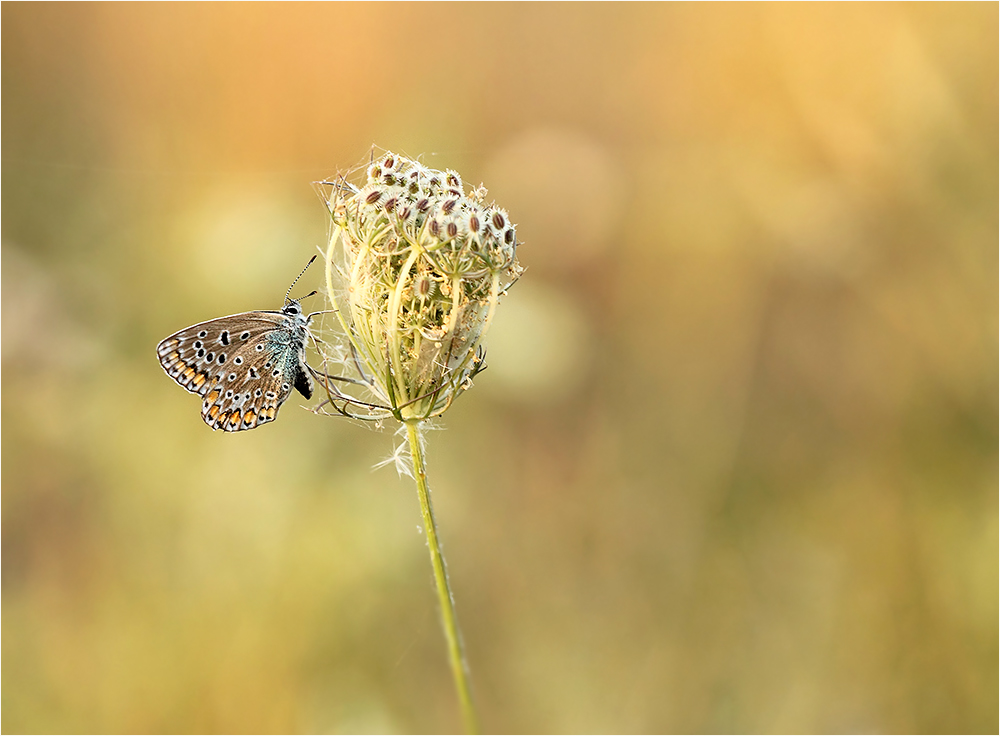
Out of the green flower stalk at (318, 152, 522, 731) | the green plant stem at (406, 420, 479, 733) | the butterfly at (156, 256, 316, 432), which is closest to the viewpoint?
the green plant stem at (406, 420, 479, 733)

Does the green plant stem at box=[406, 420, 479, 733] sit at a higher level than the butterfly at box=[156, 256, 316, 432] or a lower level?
lower

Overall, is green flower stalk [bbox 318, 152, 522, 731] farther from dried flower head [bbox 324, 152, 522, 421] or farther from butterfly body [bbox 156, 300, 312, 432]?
butterfly body [bbox 156, 300, 312, 432]

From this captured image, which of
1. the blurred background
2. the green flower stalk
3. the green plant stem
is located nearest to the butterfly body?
the blurred background

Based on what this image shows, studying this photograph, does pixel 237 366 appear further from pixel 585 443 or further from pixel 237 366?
pixel 585 443

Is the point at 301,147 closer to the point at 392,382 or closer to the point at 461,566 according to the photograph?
the point at 461,566

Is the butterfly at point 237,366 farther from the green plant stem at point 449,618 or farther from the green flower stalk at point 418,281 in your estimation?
the green plant stem at point 449,618
